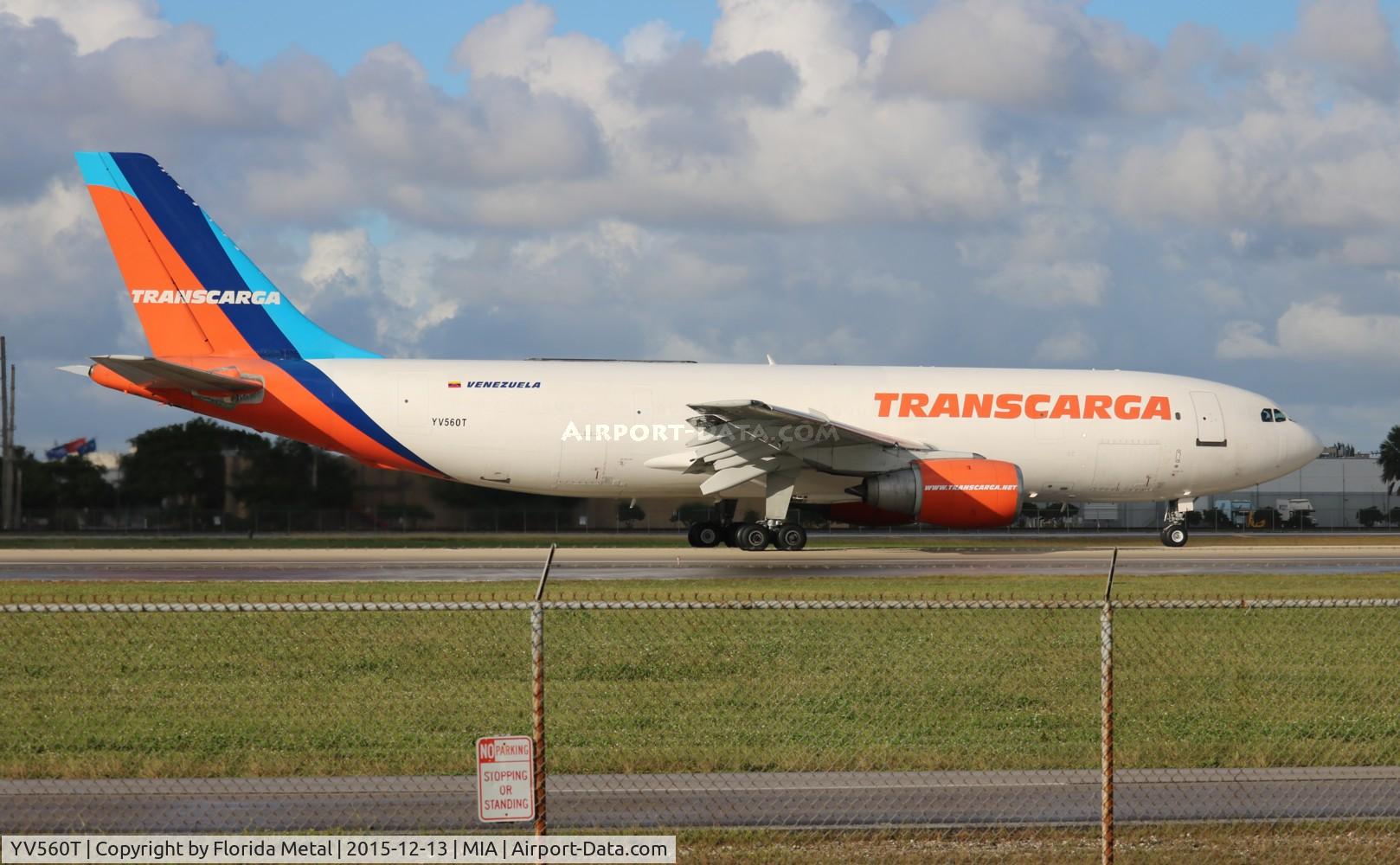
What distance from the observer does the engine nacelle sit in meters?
31.5

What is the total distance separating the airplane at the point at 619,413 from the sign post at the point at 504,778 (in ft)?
79.8

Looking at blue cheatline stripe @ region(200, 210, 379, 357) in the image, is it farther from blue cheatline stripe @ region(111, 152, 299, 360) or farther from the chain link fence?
the chain link fence

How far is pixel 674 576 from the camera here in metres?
25.7

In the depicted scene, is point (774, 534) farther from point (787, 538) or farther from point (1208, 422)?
point (1208, 422)

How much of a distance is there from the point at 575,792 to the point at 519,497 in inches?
1420

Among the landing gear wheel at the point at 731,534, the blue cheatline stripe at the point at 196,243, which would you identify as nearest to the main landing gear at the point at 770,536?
the landing gear wheel at the point at 731,534

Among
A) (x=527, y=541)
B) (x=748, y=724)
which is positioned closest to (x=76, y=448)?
(x=527, y=541)

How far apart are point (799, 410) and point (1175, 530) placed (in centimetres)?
1119

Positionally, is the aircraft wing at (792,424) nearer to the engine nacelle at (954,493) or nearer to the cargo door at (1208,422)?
the engine nacelle at (954,493)

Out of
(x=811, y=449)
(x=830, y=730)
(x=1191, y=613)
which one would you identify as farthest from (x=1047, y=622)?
(x=811, y=449)

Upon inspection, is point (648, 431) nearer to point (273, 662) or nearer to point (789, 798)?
point (273, 662)

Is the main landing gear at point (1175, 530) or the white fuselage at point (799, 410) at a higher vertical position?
the white fuselage at point (799, 410)

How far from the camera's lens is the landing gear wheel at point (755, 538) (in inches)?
1293

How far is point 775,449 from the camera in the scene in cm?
3209
